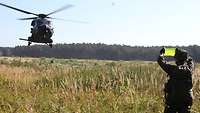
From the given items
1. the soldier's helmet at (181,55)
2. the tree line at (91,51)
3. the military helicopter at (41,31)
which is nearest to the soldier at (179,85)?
the soldier's helmet at (181,55)

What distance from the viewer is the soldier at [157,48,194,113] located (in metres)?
7.30

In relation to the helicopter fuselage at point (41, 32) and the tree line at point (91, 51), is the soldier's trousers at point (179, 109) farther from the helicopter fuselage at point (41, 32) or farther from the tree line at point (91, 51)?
the tree line at point (91, 51)

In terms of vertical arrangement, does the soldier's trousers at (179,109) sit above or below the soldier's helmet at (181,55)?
below

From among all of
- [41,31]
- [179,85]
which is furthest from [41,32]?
[179,85]

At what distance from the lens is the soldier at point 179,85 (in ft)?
24.0

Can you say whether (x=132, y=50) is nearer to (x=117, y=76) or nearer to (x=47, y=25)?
(x=47, y=25)

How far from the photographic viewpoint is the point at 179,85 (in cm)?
732

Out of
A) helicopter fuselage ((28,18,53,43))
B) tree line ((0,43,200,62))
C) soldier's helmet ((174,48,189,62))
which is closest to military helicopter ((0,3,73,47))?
helicopter fuselage ((28,18,53,43))

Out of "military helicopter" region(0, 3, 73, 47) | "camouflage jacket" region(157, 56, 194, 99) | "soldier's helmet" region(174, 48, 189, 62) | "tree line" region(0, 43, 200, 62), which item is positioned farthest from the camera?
"tree line" region(0, 43, 200, 62)

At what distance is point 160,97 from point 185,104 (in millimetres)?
3770

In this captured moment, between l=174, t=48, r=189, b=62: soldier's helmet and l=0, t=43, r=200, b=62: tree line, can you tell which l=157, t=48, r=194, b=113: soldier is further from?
l=0, t=43, r=200, b=62: tree line

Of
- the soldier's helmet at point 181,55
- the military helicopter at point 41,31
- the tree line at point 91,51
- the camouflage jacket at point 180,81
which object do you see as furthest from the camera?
the tree line at point 91,51

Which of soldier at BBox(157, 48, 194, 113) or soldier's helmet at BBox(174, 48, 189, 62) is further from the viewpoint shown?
→ soldier's helmet at BBox(174, 48, 189, 62)

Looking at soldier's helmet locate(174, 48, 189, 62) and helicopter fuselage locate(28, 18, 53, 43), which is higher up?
helicopter fuselage locate(28, 18, 53, 43)
